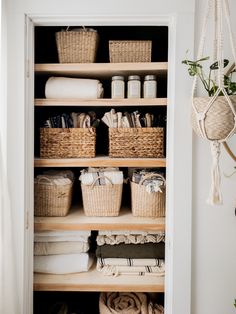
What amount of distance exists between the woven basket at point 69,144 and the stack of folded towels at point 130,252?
47 cm

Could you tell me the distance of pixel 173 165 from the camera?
5.31 feet

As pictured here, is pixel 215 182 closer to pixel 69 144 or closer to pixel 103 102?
pixel 103 102

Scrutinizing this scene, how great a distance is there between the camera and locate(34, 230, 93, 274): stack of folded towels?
6.12 ft

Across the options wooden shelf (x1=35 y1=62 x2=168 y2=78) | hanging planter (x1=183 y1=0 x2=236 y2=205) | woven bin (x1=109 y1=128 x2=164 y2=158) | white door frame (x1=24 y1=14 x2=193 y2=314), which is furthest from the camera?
woven bin (x1=109 y1=128 x2=164 y2=158)

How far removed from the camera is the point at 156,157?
1843mm

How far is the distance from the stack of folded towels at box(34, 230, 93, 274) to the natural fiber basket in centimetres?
15

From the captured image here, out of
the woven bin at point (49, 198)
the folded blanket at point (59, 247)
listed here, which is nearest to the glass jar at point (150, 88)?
the woven bin at point (49, 198)

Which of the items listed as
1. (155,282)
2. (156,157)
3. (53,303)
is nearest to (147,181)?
(156,157)

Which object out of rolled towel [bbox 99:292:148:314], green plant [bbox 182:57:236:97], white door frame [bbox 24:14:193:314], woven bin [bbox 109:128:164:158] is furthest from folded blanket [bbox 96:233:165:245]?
green plant [bbox 182:57:236:97]

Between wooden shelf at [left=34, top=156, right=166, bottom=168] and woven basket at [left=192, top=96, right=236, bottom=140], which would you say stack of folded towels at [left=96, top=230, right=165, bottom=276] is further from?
woven basket at [left=192, top=96, right=236, bottom=140]

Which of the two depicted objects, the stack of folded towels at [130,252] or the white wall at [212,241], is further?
the stack of folded towels at [130,252]

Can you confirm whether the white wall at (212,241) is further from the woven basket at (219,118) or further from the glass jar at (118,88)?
the glass jar at (118,88)

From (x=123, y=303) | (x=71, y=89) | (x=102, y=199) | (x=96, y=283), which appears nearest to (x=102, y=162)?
(x=102, y=199)

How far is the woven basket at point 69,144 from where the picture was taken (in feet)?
6.07
